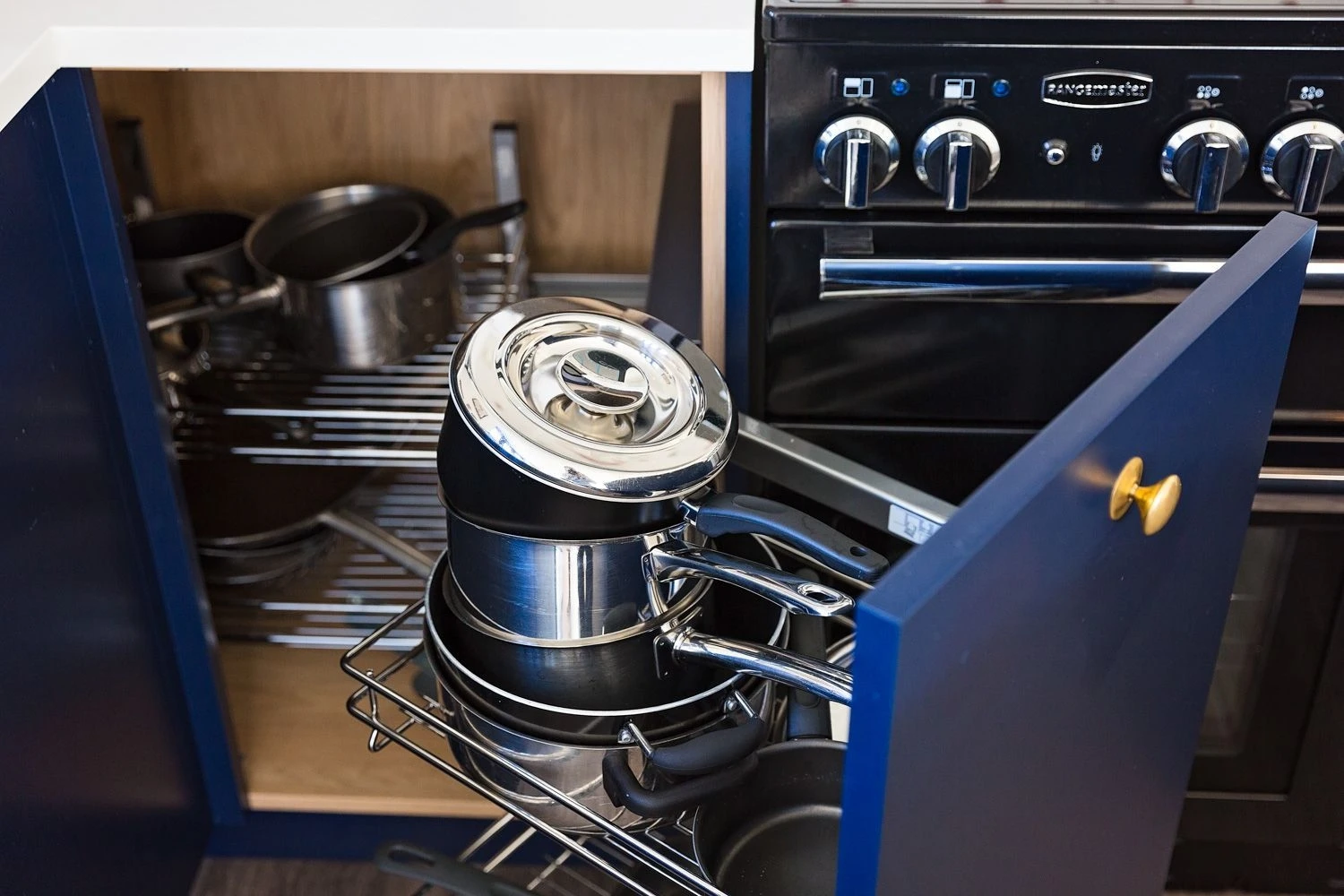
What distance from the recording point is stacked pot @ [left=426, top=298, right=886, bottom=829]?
0.81 metres

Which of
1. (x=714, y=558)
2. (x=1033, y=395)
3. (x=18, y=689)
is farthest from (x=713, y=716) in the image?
(x=18, y=689)

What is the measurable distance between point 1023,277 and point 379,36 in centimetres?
50

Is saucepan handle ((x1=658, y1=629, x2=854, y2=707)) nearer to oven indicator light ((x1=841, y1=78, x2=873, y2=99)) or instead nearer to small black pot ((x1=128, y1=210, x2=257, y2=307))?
oven indicator light ((x1=841, y1=78, x2=873, y2=99))

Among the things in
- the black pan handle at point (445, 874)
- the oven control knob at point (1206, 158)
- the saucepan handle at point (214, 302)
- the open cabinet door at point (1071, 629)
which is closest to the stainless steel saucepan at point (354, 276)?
the saucepan handle at point (214, 302)

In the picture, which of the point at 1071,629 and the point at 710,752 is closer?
the point at 1071,629

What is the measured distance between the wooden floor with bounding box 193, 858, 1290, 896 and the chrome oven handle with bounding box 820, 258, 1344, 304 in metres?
0.73

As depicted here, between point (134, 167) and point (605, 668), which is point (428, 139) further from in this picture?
point (605, 668)

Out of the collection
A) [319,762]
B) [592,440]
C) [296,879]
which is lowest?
[296,879]

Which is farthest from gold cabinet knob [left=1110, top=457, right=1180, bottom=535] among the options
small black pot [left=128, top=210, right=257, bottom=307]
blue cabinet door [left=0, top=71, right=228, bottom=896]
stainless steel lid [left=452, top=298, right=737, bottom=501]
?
small black pot [left=128, top=210, right=257, bottom=307]

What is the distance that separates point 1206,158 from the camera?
3.06ft

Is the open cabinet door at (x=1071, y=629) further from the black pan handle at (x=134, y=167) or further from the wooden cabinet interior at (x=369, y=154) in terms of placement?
the black pan handle at (x=134, y=167)

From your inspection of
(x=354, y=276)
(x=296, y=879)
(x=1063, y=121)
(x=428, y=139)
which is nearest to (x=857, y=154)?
(x=1063, y=121)

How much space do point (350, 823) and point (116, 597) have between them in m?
0.40

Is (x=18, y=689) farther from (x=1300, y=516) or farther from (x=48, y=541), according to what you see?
(x=1300, y=516)
